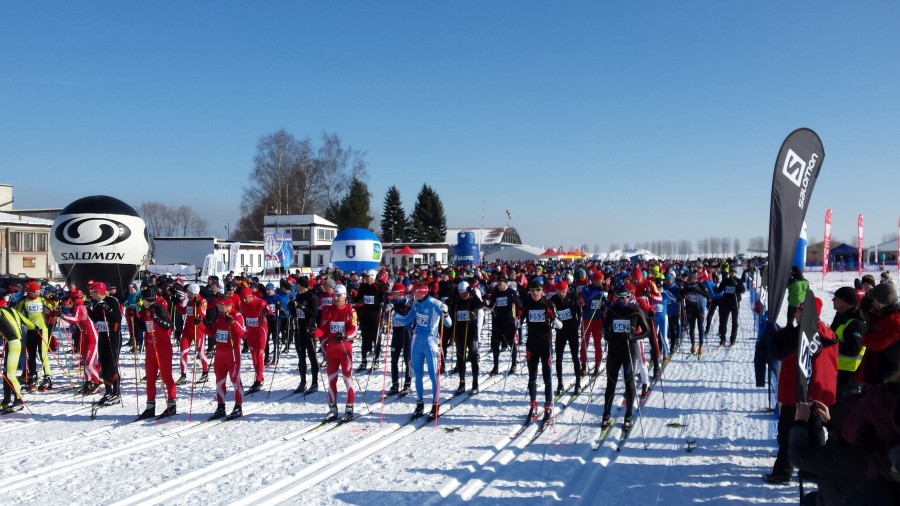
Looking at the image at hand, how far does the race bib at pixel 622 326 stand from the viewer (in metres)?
7.46

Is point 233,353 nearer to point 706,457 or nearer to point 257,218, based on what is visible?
point 706,457

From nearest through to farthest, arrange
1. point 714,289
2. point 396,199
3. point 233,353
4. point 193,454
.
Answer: point 193,454 < point 233,353 < point 714,289 < point 396,199

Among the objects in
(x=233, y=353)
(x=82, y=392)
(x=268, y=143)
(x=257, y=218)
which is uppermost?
(x=268, y=143)

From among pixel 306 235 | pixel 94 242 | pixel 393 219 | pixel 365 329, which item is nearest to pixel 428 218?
pixel 393 219

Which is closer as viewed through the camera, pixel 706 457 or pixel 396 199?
pixel 706 457

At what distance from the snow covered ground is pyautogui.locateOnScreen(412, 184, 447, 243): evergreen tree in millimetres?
81580

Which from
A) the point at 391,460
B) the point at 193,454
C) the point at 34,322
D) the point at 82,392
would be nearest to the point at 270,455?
the point at 193,454

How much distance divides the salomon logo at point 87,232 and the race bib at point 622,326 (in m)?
19.3

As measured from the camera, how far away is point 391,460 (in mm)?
6609

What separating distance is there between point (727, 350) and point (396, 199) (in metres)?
79.2

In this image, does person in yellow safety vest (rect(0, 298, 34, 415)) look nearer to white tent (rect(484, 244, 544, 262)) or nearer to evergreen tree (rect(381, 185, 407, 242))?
white tent (rect(484, 244, 544, 262))

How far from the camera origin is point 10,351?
353 inches

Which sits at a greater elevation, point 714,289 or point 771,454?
point 714,289

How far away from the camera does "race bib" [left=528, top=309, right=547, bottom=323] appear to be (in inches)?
321
